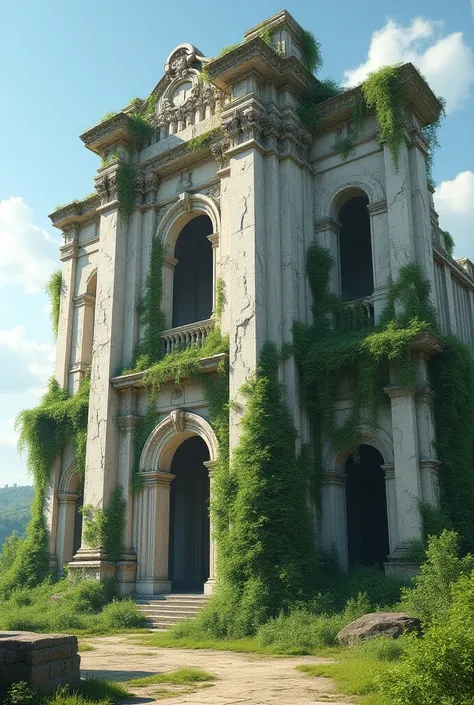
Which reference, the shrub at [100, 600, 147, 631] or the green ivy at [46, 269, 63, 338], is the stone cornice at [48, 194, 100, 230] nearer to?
the green ivy at [46, 269, 63, 338]

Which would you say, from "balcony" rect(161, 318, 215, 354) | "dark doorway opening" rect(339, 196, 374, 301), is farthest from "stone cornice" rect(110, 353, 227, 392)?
"dark doorway opening" rect(339, 196, 374, 301)

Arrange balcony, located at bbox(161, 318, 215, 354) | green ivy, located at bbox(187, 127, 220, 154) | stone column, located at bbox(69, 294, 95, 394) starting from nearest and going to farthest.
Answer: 1. balcony, located at bbox(161, 318, 215, 354)
2. green ivy, located at bbox(187, 127, 220, 154)
3. stone column, located at bbox(69, 294, 95, 394)

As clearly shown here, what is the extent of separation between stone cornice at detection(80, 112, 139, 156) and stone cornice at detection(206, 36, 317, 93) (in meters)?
3.53

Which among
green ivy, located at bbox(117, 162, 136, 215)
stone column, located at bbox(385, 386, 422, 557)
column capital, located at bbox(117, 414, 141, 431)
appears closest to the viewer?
stone column, located at bbox(385, 386, 422, 557)

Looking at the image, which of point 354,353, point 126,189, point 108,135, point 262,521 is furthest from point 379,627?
point 108,135

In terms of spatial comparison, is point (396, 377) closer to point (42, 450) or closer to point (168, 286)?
point (168, 286)

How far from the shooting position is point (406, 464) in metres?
14.8

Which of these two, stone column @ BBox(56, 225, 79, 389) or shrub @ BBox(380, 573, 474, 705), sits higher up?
stone column @ BBox(56, 225, 79, 389)

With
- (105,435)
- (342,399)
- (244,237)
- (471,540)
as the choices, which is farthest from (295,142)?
(471,540)

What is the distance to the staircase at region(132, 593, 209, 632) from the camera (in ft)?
50.8

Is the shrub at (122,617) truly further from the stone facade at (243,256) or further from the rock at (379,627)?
the rock at (379,627)

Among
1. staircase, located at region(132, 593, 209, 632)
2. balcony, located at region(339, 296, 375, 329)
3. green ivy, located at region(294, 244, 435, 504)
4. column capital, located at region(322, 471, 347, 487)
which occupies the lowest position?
staircase, located at region(132, 593, 209, 632)

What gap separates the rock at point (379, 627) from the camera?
1052cm

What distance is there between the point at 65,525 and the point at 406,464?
1083 cm
